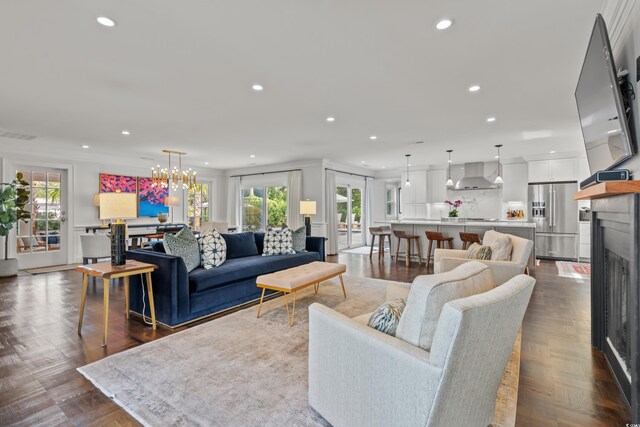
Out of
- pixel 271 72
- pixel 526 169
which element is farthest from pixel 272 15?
pixel 526 169

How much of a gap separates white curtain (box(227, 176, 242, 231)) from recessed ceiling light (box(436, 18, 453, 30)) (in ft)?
26.8

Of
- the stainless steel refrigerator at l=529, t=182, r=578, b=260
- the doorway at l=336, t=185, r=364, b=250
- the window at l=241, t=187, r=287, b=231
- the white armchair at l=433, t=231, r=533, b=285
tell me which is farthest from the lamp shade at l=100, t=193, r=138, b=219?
the stainless steel refrigerator at l=529, t=182, r=578, b=260

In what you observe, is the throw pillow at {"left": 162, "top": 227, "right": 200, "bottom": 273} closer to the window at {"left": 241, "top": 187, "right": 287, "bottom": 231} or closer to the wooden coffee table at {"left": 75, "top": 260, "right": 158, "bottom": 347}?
the wooden coffee table at {"left": 75, "top": 260, "right": 158, "bottom": 347}

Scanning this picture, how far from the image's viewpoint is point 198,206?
30.6ft

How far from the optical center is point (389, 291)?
260 cm

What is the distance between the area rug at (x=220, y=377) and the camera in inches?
70.1

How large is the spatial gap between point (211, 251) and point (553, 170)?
25.2ft

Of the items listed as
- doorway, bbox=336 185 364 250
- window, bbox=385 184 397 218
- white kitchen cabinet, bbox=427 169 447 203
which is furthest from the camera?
window, bbox=385 184 397 218

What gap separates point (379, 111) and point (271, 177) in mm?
5336

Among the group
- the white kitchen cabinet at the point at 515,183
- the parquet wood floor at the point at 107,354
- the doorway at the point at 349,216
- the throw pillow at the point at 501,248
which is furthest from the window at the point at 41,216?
the white kitchen cabinet at the point at 515,183

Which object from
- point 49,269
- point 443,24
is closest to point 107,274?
point 443,24

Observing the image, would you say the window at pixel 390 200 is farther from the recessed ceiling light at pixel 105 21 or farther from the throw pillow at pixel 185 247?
the recessed ceiling light at pixel 105 21

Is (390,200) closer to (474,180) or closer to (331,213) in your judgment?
(474,180)

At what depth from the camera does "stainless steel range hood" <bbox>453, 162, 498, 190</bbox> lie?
313 inches
